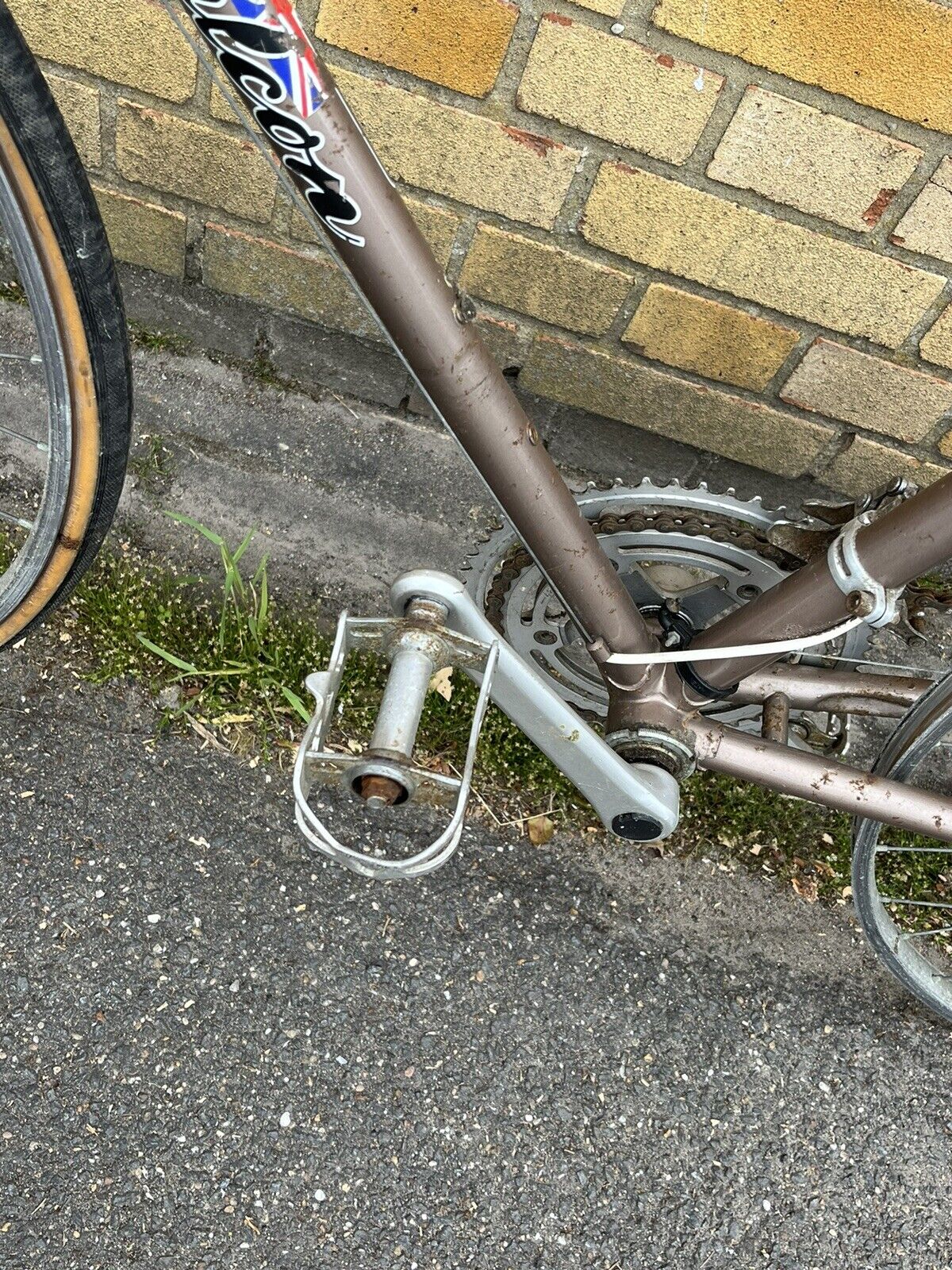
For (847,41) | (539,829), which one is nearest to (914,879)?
(539,829)

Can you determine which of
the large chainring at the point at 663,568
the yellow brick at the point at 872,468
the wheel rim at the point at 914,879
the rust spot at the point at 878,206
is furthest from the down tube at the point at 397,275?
the yellow brick at the point at 872,468

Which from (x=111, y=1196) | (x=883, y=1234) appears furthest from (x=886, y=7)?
(x=111, y=1196)

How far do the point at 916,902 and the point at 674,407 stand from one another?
1208 mm

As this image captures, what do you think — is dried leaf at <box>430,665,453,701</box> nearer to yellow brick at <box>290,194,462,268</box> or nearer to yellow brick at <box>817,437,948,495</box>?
yellow brick at <box>290,194,462,268</box>

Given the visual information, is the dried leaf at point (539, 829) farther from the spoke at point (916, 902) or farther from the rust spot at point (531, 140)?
the rust spot at point (531, 140)

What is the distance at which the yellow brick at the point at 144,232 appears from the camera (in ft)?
7.30

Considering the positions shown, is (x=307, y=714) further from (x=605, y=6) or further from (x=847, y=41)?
(x=847, y=41)

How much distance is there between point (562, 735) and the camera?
1.59m

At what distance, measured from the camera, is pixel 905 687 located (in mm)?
1757

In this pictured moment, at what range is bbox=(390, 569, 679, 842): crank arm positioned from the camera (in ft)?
4.75

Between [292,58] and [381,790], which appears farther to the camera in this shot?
[381,790]

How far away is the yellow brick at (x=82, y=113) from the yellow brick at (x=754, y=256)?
1070mm

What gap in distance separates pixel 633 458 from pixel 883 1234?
67.0 inches

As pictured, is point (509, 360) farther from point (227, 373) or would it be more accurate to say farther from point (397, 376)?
point (227, 373)
